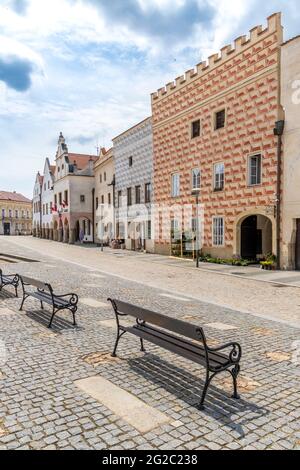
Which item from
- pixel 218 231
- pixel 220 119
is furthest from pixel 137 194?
pixel 220 119

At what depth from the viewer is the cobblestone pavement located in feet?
12.0

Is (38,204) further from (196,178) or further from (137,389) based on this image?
(137,389)

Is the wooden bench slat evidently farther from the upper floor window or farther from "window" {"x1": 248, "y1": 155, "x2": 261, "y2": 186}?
the upper floor window

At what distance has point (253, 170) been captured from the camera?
2064 centimetres

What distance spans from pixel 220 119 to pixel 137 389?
67.7ft

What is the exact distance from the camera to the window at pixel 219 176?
22.5 metres

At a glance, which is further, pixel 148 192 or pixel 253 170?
pixel 148 192

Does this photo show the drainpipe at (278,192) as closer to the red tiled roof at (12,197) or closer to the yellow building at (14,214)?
the yellow building at (14,214)

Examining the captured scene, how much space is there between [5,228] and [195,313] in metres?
93.4

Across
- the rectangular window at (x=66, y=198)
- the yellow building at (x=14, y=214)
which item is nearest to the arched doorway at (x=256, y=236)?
the rectangular window at (x=66, y=198)

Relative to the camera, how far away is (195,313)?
9055mm

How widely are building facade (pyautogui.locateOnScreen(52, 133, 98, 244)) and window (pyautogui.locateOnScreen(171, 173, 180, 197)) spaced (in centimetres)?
2129
